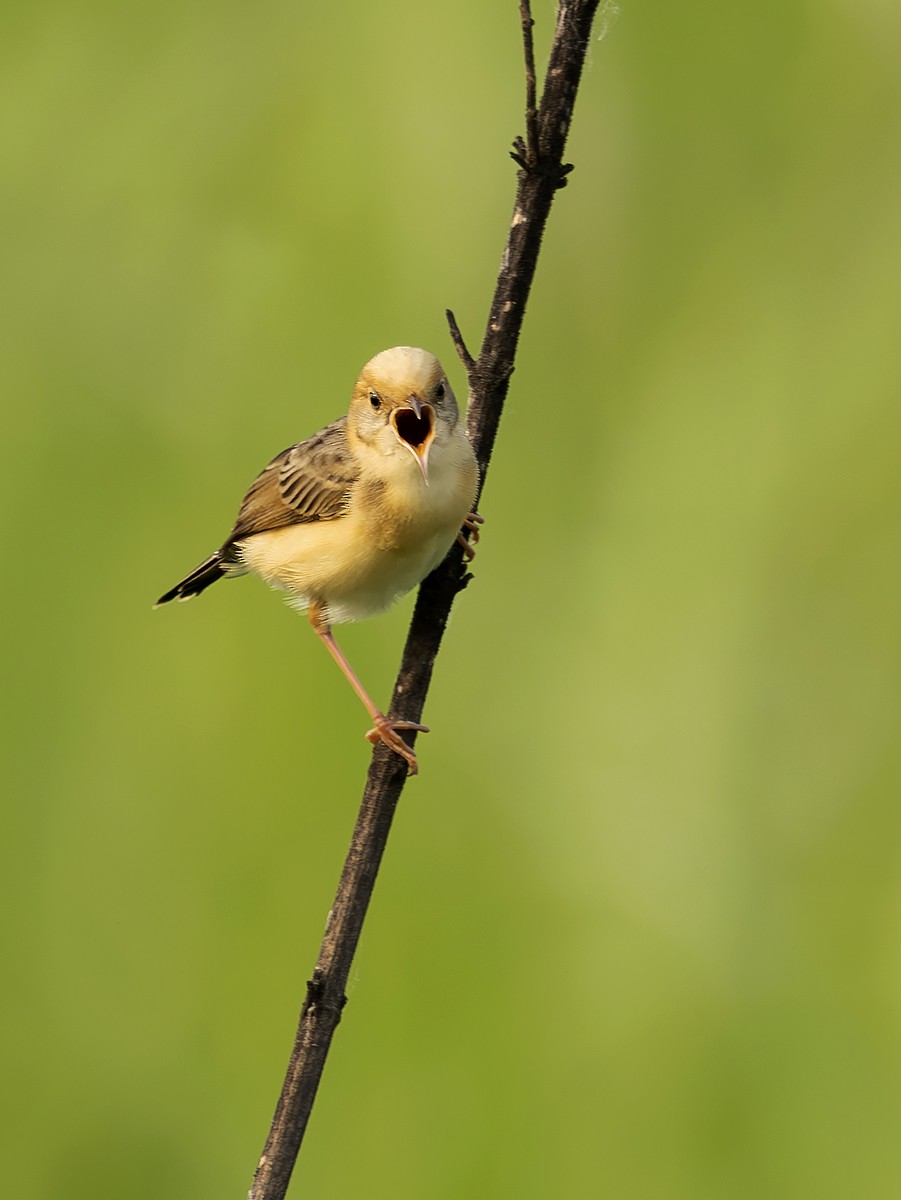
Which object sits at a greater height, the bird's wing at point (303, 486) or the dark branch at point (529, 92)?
the dark branch at point (529, 92)

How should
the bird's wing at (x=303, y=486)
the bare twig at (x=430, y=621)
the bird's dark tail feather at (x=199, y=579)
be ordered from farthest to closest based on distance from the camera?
1. the bird's dark tail feather at (x=199, y=579)
2. the bird's wing at (x=303, y=486)
3. the bare twig at (x=430, y=621)

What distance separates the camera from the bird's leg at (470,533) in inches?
90.2

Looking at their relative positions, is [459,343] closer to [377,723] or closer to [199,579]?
[377,723]

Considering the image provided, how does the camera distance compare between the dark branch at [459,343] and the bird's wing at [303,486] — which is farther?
the bird's wing at [303,486]

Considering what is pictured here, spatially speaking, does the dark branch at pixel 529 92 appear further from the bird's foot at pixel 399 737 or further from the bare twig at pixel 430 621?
the bird's foot at pixel 399 737

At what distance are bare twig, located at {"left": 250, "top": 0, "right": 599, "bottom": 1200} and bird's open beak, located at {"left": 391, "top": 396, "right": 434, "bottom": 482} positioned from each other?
0.08 metres

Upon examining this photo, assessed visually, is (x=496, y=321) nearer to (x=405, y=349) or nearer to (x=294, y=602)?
(x=405, y=349)

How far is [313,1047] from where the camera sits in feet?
5.38

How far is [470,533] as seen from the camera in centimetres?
238

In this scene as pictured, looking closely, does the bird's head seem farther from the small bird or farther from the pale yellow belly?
the pale yellow belly

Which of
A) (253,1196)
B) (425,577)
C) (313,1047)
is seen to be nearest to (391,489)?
(425,577)

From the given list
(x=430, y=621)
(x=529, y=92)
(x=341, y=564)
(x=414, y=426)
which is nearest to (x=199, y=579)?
(x=341, y=564)

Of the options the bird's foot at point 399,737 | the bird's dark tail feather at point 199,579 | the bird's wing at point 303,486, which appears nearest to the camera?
the bird's foot at point 399,737

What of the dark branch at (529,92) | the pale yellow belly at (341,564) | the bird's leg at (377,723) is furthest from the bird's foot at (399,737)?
the dark branch at (529,92)
